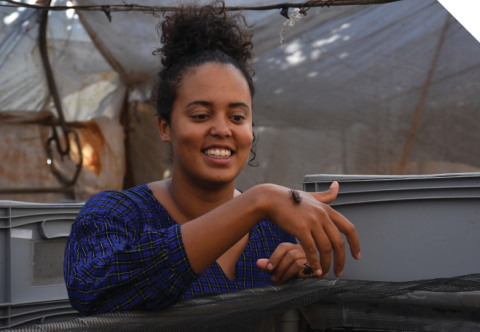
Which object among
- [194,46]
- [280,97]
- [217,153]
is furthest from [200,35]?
[280,97]

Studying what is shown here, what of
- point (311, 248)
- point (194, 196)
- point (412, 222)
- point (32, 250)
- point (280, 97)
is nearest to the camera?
point (311, 248)

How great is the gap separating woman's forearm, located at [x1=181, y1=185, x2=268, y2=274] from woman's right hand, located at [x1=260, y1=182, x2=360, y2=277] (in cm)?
2

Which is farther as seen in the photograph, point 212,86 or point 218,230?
point 212,86

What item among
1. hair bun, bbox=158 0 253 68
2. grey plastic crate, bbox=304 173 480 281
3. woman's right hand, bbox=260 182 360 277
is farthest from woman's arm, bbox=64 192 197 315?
grey plastic crate, bbox=304 173 480 281

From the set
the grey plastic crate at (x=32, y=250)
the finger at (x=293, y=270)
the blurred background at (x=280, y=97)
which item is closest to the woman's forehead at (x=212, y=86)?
the finger at (x=293, y=270)

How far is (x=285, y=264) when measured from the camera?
818 mm

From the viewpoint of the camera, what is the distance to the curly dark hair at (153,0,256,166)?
3.16 ft

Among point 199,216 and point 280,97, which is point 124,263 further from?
point 280,97

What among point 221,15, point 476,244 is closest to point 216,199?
point 221,15

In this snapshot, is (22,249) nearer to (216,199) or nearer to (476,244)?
(216,199)

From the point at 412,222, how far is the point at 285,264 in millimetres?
494

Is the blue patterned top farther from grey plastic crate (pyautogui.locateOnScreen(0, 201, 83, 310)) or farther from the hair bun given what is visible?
grey plastic crate (pyautogui.locateOnScreen(0, 201, 83, 310))

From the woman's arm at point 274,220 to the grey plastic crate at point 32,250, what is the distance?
1.38 meters

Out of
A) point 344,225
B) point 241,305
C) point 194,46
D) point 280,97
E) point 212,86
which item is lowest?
point 241,305
